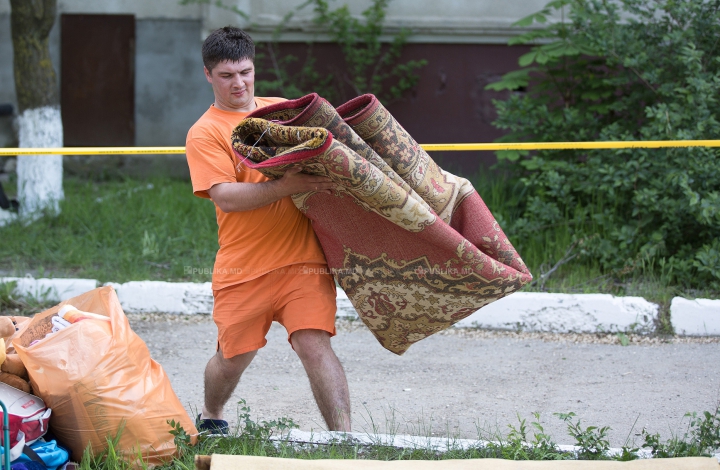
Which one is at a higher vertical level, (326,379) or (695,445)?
(326,379)

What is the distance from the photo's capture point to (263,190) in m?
2.65

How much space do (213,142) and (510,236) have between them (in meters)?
3.38

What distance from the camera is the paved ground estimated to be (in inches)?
140

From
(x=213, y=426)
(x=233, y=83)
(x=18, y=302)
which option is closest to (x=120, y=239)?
(x=18, y=302)

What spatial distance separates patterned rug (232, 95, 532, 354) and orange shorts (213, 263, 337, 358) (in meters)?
0.10

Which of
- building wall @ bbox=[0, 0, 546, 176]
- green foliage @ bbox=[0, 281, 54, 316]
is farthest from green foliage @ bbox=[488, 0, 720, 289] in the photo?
green foliage @ bbox=[0, 281, 54, 316]

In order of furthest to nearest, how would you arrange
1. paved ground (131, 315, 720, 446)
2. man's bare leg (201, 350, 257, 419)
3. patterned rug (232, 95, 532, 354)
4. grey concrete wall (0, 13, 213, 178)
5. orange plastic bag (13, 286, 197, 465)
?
grey concrete wall (0, 13, 213, 178) < paved ground (131, 315, 720, 446) < man's bare leg (201, 350, 257, 419) < orange plastic bag (13, 286, 197, 465) < patterned rug (232, 95, 532, 354)

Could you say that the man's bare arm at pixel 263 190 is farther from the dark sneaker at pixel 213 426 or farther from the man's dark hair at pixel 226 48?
the dark sneaker at pixel 213 426

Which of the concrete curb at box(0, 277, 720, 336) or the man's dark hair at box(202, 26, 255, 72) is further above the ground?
the man's dark hair at box(202, 26, 255, 72)

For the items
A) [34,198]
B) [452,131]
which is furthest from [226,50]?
[452,131]

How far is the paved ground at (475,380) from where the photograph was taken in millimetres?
3545

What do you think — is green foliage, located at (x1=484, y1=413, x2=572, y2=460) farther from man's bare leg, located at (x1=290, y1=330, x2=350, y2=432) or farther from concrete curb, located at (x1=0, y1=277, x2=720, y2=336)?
concrete curb, located at (x1=0, y1=277, x2=720, y2=336)

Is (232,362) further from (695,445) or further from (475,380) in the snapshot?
(695,445)

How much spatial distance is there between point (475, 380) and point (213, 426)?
62.8 inches
